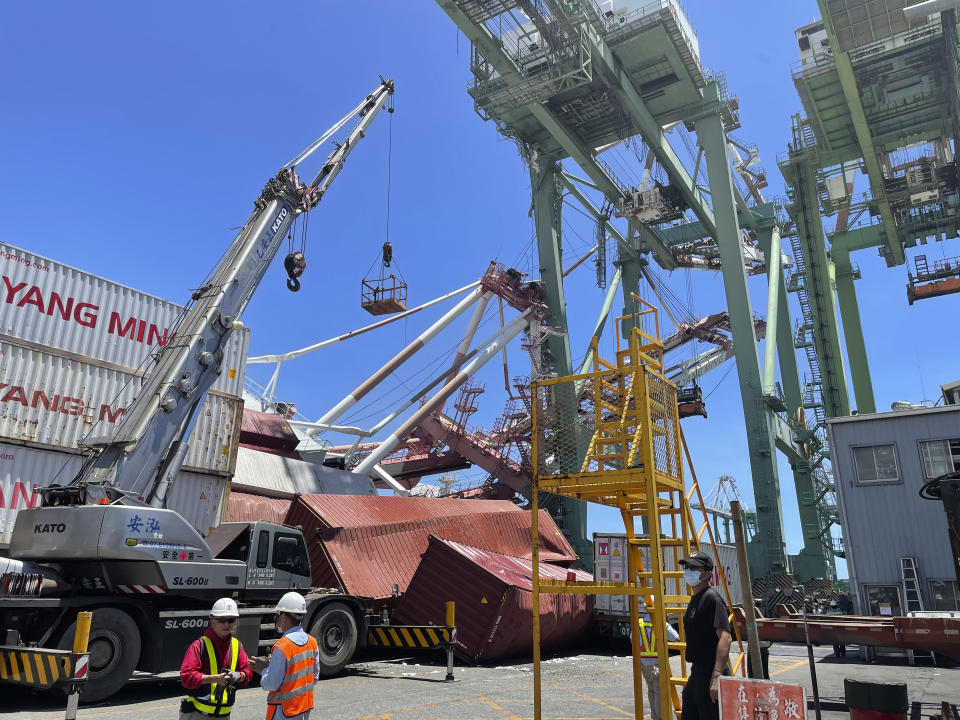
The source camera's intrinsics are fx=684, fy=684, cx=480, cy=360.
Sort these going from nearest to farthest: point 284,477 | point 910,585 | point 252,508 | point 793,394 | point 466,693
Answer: point 466,693 → point 910,585 → point 252,508 → point 284,477 → point 793,394

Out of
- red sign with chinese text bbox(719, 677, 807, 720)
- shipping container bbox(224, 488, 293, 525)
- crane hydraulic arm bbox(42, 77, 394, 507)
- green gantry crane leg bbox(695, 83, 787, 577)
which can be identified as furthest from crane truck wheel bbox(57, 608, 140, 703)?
green gantry crane leg bbox(695, 83, 787, 577)

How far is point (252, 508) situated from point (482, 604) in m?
8.37

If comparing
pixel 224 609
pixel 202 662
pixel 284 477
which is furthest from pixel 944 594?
pixel 284 477

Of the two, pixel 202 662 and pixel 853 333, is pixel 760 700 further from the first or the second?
pixel 853 333

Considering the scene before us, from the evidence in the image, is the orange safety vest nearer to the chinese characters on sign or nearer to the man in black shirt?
the man in black shirt

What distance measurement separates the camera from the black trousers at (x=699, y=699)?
5.43 meters

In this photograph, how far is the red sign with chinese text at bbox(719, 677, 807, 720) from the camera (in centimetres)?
482

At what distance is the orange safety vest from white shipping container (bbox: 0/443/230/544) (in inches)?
369

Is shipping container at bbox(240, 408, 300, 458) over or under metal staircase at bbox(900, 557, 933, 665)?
over

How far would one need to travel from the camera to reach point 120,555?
9.57 meters

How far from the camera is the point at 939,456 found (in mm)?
18328

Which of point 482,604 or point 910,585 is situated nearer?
point 482,604

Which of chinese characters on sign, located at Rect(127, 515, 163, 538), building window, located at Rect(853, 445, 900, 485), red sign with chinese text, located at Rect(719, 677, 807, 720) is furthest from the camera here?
building window, located at Rect(853, 445, 900, 485)

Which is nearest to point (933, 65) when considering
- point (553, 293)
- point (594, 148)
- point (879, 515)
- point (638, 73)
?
point (638, 73)
